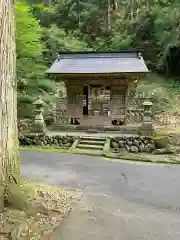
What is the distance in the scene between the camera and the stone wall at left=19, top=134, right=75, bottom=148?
11.8 meters

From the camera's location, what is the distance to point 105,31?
26.2 meters

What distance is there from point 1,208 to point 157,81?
19078 mm

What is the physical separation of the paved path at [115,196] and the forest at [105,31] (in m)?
6.49

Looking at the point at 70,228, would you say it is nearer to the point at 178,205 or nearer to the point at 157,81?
the point at 178,205

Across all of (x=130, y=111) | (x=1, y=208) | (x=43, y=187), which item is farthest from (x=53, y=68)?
(x=1, y=208)

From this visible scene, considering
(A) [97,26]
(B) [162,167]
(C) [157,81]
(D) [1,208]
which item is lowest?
(B) [162,167]

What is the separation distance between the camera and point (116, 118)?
44.7 feet

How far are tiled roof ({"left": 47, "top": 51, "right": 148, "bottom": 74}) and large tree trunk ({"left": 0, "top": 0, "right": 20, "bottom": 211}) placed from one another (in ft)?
29.9

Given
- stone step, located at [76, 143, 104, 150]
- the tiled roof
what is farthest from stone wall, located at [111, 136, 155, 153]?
the tiled roof

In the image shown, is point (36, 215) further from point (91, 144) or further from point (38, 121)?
point (38, 121)

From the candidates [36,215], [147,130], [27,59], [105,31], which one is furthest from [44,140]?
[105,31]

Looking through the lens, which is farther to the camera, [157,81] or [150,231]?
[157,81]

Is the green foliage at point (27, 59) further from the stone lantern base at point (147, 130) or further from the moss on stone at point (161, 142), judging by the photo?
the moss on stone at point (161, 142)

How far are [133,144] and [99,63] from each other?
171 inches
